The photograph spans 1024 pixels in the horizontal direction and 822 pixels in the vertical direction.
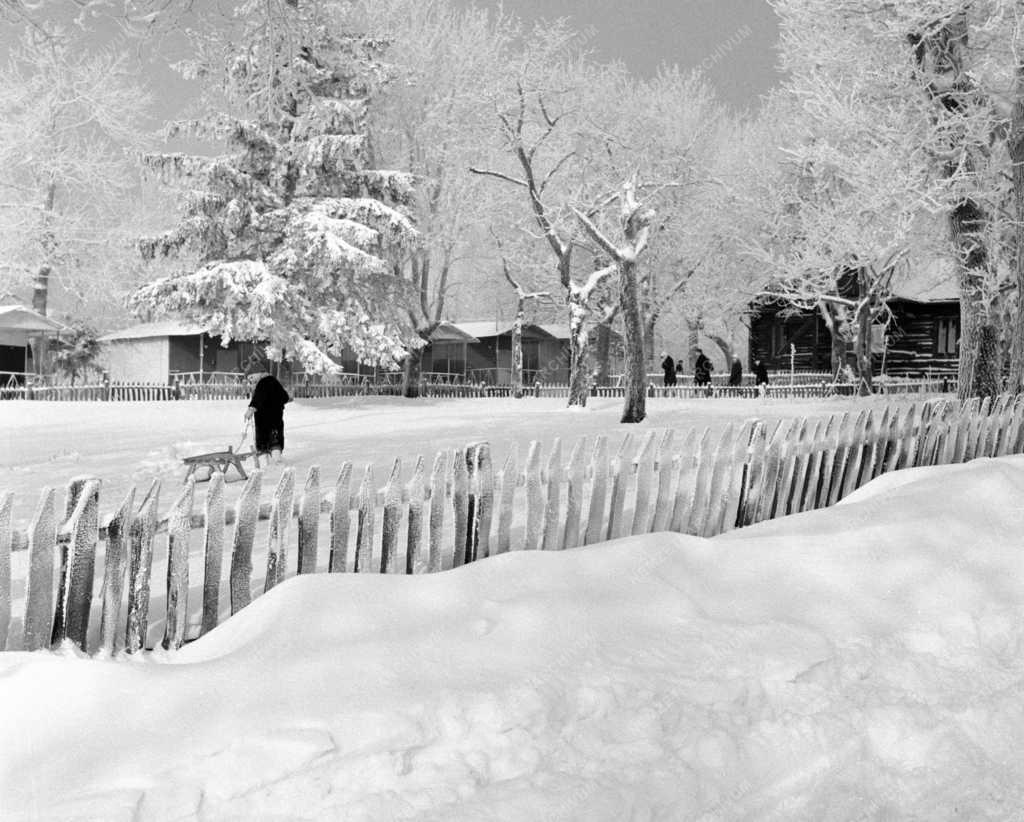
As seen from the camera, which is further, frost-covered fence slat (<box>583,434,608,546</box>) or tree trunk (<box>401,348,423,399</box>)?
tree trunk (<box>401,348,423,399</box>)

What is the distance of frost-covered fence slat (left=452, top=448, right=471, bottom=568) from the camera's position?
5.21m

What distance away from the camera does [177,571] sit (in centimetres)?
431

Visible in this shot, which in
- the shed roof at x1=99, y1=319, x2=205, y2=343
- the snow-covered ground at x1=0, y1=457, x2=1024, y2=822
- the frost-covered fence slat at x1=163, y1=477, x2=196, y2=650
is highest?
the shed roof at x1=99, y1=319, x2=205, y2=343

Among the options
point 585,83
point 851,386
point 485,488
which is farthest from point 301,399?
point 485,488

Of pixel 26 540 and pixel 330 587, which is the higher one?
pixel 26 540

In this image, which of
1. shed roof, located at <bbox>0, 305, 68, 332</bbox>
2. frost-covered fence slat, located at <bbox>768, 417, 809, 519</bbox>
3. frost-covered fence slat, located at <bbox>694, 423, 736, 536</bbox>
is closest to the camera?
frost-covered fence slat, located at <bbox>694, 423, 736, 536</bbox>

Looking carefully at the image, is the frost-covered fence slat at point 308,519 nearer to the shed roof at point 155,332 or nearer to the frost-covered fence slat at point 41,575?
the frost-covered fence slat at point 41,575

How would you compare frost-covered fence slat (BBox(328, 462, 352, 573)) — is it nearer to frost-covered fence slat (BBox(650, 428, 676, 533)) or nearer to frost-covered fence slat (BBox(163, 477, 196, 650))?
frost-covered fence slat (BBox(163, 477, 196, 650))

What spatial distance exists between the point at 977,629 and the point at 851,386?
1142 inches

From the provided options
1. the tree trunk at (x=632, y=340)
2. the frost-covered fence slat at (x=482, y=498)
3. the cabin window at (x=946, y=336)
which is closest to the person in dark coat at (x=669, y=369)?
the cabin window at (x=946, y=336)

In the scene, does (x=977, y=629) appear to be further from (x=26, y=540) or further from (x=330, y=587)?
(x=26, y=540)

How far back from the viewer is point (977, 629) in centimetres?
452

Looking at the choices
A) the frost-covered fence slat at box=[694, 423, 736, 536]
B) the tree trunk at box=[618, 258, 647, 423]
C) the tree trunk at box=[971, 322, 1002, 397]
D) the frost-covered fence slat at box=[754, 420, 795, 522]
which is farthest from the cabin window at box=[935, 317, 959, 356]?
the frost-covered fence slat at box=[694, 423, 736, 536]

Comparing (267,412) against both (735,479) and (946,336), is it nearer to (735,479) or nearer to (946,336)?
(735,479)
